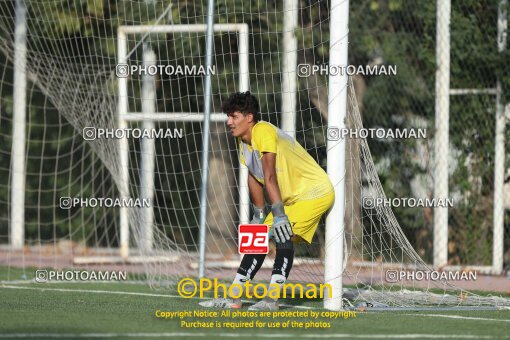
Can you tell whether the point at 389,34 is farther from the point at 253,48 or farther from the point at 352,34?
the point at 253,48

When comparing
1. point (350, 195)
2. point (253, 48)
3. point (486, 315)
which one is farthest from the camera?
point (253, 48)

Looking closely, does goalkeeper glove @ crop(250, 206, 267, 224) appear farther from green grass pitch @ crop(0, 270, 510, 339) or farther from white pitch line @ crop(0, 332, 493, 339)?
white pitch line @ crop(0, 332, 493, 339)

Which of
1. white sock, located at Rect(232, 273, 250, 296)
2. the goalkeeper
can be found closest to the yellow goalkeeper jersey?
the goalkeeper

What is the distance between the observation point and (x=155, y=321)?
25.6 ft

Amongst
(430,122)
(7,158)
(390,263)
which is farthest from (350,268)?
(7,158)

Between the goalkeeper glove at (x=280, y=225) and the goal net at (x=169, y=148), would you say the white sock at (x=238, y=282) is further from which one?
the goal net at (x=169, y=148)

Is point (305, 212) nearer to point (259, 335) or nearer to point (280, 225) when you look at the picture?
point (280, 225)

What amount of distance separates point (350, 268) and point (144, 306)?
1.93 m

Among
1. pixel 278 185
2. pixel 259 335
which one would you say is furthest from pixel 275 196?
pixel 259 335

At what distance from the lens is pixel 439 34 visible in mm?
13562

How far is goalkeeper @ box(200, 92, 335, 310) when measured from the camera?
8.27 metres

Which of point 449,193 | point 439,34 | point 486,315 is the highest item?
point 439,34

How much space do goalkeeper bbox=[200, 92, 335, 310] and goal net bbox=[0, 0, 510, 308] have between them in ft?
1.24

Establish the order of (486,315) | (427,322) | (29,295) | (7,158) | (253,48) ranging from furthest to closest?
(7,158), (253,48), (29,295), (486,315), (427,322)
